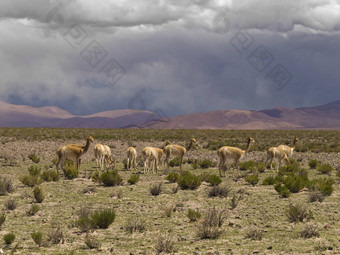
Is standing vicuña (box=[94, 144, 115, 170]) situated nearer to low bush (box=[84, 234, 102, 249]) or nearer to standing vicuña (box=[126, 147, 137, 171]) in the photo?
Result: standing vicuña (box=[126, 147, 137, 171])

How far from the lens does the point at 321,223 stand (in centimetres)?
958

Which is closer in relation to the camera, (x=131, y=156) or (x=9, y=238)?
(x=9, y=238)

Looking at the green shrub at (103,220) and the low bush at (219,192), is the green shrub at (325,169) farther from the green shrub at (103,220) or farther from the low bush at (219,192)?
the green shrub at (103,220)

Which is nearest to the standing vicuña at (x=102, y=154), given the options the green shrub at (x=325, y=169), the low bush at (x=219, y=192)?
the low bush at (x=219, y=192)

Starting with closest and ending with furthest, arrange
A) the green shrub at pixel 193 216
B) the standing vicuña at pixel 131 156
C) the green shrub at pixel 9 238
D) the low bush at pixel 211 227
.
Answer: the green shrub at pixel 9 238 < the low bush at pixel 211 227 < the green shrub at pixel 193 216 < the standing vicuña at pixel 131 156

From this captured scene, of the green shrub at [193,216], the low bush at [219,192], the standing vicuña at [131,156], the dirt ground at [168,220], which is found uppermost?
the standing vicuña at [131,156]

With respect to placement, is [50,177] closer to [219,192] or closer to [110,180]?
[110,180]

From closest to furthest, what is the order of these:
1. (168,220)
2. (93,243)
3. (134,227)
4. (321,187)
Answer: (93,243) < (134,227) < (168,220) < (321,187)

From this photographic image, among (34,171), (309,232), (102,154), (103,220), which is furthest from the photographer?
(102,154)

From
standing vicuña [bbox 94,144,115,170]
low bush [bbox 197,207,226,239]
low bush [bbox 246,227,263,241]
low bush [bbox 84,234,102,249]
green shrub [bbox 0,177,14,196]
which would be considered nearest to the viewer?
low bush [bbox 84,234,102,249]

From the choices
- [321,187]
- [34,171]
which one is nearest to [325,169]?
[321,187]

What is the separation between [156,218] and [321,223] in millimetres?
4156

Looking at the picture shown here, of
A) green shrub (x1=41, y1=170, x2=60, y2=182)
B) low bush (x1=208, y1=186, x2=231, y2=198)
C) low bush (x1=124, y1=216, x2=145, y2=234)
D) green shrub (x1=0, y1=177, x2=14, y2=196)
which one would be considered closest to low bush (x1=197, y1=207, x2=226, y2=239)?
low bush (x1=124, y1=216, x2=145, y2=234)

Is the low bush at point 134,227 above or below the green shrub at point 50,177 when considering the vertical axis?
below
